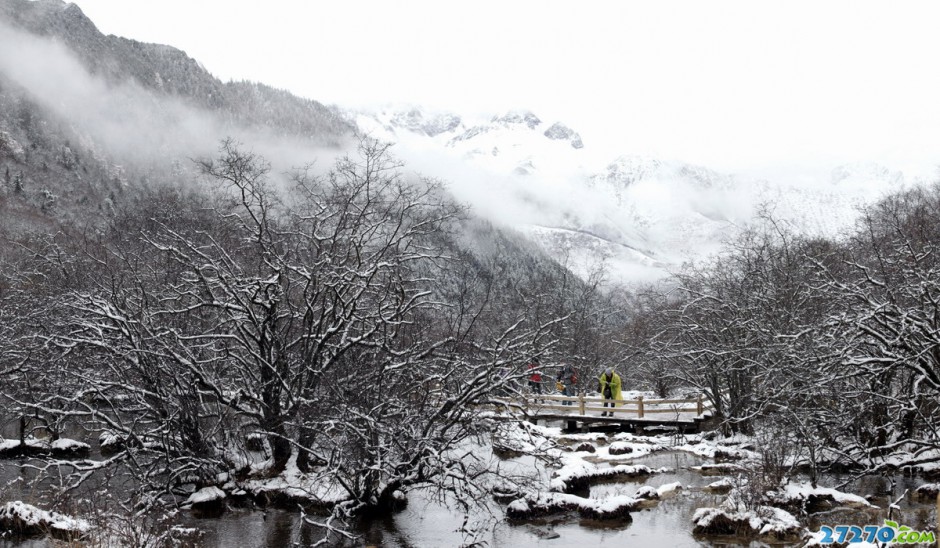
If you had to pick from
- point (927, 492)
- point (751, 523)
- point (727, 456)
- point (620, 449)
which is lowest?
point (620, 449)

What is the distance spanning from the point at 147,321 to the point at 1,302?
1272 cm

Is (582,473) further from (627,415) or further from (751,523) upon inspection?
(627,415)

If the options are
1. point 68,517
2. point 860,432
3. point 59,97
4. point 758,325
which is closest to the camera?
point 68,517

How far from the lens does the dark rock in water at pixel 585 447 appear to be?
2092 centimetres

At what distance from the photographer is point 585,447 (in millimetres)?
21234

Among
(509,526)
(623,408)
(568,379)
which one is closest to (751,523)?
(509,526)

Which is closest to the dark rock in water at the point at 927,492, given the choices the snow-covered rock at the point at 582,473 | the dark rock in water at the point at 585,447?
the snow-covered rock at the point at 582,473

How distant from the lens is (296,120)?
604 ft

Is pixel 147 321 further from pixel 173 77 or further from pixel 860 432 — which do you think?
pixel 173 77

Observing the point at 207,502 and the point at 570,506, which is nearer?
the point at 207,502

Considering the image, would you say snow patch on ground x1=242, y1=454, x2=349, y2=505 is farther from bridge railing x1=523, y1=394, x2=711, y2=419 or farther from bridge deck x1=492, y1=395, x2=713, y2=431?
bridge deck x1=492, y1=395, x2=713, y2=431

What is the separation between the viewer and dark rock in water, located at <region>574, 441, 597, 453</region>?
2092 centimetres

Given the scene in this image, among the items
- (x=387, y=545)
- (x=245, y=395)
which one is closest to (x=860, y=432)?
(x=387, y=545)

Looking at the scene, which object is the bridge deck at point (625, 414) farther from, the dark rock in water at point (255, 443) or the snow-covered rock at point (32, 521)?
the snow-covered rock at point (32, 521)
